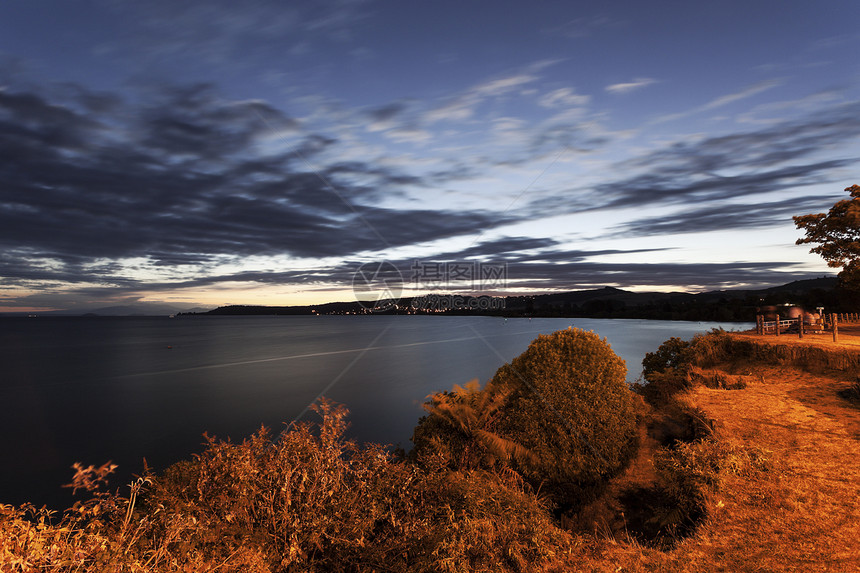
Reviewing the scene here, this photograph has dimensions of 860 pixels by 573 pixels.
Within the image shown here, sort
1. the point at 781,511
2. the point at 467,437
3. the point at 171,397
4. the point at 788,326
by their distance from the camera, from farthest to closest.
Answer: the point at 171,397
the point at 788,326
the point at 467,437
the point at 781,511

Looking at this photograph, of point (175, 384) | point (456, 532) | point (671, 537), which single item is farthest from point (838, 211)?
point (175, 384)

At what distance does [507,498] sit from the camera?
8.34 m

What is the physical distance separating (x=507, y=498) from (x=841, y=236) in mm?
28821

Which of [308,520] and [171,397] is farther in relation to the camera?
[171,397]

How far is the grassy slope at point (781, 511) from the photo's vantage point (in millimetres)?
5762

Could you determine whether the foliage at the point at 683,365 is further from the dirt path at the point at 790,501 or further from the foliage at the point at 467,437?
the foliage at the point at 467,437

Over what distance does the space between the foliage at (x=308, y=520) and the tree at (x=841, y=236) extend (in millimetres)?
27961

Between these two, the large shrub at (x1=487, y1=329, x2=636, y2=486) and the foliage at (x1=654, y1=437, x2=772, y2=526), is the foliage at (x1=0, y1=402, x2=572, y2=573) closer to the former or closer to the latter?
the foliage at (x1=654, y1=437, x2=772, y2=526)

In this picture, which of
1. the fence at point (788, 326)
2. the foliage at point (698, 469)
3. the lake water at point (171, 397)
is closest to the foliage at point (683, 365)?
the fence at point (788, 326)

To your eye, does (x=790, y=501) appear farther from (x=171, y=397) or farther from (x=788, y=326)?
(x=171, y=397)

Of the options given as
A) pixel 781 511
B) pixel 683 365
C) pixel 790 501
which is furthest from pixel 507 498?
pixel 683 365

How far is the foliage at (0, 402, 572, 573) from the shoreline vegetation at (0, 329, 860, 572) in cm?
3

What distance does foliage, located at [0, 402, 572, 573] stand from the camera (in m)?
4.71

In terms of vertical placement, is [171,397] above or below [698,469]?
below
